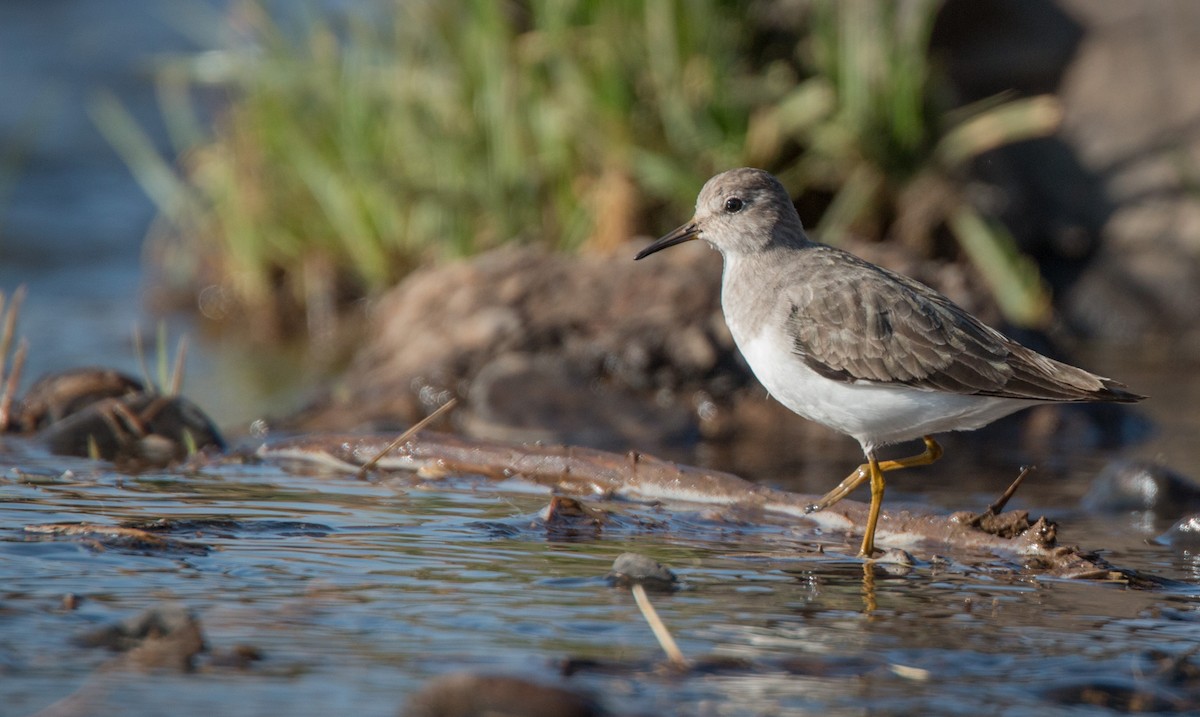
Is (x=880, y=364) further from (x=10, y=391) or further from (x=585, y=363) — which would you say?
(x=10, y=391)

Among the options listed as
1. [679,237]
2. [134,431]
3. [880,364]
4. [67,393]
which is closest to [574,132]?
[679,237]

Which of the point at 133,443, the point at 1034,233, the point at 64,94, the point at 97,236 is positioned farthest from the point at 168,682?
the point at 64,94

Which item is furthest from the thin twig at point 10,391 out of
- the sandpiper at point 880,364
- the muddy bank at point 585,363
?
the sandpiper at point 880,364

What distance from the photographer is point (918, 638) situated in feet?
13.7

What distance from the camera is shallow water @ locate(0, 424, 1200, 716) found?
3641 mm

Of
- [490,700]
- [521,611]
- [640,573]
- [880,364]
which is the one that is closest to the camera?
[490,700]

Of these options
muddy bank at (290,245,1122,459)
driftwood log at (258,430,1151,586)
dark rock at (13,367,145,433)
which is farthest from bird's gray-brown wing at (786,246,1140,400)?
dark rock at (13,367,145,433)

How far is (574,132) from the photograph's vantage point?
430 inches

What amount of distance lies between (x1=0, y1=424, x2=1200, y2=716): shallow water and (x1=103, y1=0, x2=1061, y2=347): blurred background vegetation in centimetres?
549

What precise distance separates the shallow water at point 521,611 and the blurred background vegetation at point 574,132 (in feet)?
18.0

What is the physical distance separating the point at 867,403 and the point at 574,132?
19.0 feet

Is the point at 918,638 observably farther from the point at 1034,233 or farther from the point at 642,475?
the point at 1034,233

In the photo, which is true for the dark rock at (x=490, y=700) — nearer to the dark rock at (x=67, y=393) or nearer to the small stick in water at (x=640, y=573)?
the small stick in water at (x=640, y=573)

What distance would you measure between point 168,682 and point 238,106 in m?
10.2
